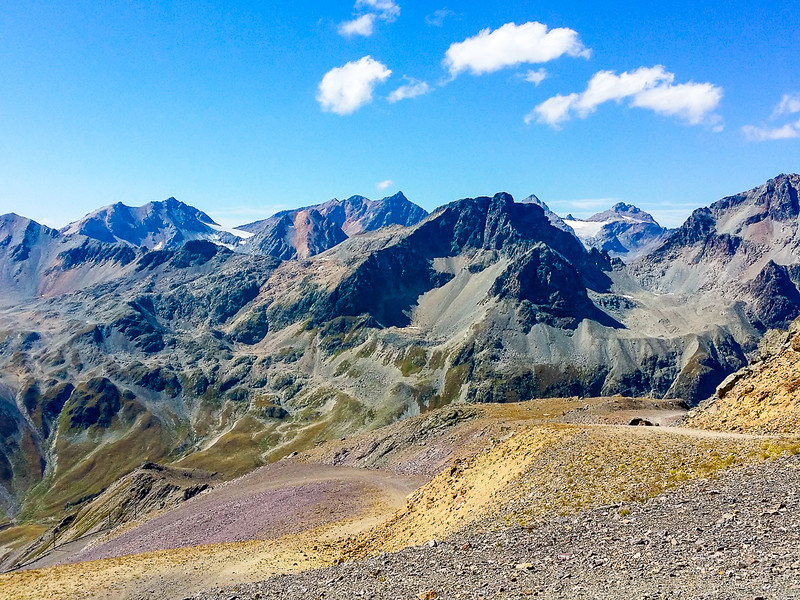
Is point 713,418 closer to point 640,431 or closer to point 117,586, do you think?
Answer: point 640,431

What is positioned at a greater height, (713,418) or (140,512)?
(713,418)

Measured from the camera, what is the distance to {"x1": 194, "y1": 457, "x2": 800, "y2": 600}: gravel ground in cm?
2264

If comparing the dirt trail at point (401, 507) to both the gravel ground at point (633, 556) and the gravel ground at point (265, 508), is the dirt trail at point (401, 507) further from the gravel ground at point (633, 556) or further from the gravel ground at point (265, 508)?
the gravel ground at point (633, 556)

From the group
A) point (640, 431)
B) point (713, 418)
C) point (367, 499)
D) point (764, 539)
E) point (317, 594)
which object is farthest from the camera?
point (367, 499)

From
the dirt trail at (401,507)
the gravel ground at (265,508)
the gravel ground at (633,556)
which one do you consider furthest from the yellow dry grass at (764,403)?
the gravel ground at (265,508)

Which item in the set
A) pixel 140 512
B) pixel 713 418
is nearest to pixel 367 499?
pixel 713 418

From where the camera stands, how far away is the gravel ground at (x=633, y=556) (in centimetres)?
2264

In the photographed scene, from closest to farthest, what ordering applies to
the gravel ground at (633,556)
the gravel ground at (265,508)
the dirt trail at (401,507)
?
the gravel ground at (633,556) < the dirt trail at (401,507) < the gravel ground at (265,508)

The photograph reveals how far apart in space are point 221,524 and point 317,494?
1422 cm

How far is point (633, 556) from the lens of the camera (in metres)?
26.1

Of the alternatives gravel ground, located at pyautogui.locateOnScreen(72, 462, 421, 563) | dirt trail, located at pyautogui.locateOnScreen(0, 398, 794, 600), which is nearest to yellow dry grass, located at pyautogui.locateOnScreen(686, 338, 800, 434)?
dirt trail, located at pyautogui.locateOnScreen(0, 398, 794, 600)

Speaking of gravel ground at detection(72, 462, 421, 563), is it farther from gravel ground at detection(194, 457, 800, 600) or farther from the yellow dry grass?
the yellow dry grass

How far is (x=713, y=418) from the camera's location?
183ft

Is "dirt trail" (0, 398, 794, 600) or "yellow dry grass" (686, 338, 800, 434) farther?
"yellow dry grass" (686, 338, 800, 434)
